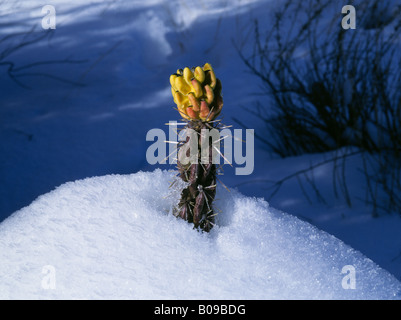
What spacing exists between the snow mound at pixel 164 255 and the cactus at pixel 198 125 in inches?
0.9

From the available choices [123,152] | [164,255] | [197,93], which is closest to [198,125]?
[197,93]

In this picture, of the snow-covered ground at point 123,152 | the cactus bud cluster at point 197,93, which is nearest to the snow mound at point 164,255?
the snow-covered ground at point 123,152

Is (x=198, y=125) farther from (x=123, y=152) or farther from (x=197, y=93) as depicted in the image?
(x=123, y=152)

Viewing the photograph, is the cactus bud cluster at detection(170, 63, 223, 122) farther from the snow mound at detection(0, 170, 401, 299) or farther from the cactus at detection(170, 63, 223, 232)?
the snow mound at detection(0, 170, 401, 299)

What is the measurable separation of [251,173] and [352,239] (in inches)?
17.2

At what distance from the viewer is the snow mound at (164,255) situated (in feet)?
2.03

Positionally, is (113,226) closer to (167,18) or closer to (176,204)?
(176,204)

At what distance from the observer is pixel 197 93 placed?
2.05ft

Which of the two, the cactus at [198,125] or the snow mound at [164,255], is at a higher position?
the cactus at [198,125]

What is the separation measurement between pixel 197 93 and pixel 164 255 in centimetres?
22

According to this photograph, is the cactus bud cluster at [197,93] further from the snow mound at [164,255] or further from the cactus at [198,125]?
the snow mound at [164,255]

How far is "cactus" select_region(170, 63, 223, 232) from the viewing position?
627mm

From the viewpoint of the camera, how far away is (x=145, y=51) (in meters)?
2.44
